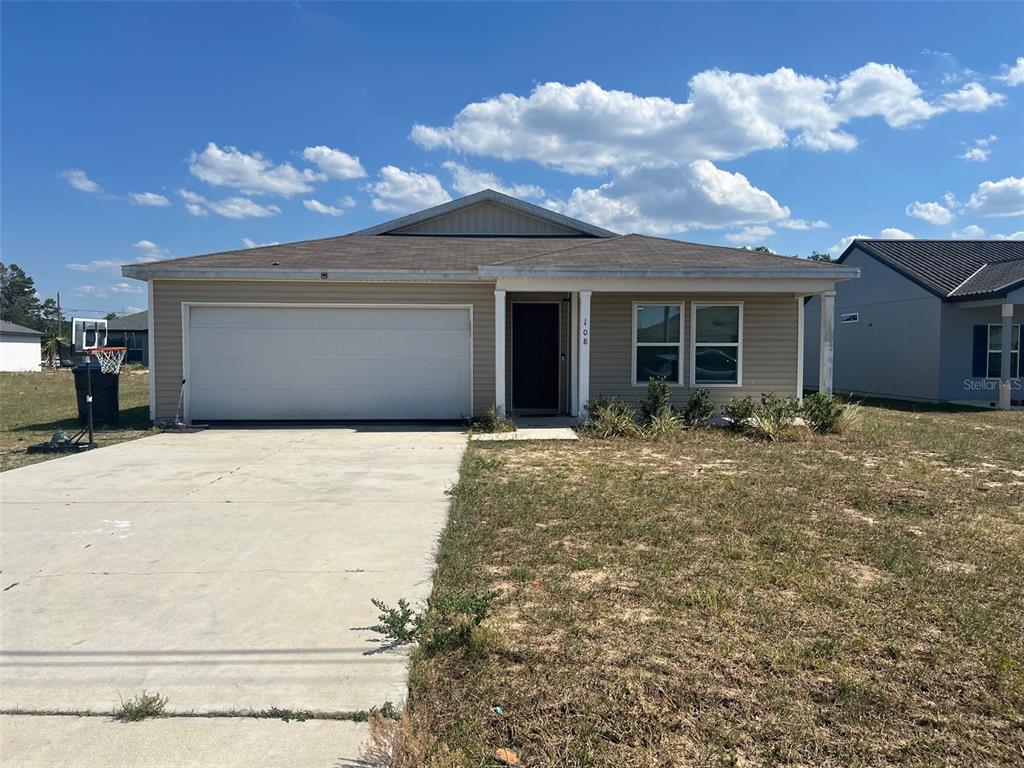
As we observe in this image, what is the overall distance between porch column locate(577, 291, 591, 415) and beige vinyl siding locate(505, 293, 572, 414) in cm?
125

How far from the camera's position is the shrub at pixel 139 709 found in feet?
8.98

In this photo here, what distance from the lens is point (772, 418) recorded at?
34.6 feet

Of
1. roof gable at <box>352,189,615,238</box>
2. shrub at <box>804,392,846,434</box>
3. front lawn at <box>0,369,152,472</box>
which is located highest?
roof gable at <box>352,189,615,238</box>

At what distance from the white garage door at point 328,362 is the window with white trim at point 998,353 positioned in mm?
14194

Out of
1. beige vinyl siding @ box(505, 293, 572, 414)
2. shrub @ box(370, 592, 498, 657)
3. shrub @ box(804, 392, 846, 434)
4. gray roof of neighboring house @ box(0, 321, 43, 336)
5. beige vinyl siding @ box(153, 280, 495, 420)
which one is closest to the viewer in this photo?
shrub @ box(370, 592, 498, 657)

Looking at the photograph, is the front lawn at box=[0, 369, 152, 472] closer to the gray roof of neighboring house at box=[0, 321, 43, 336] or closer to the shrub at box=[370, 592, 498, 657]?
the shrub at box=[370, 592, 498, 657]

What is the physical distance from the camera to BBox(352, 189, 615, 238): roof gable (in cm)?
1588

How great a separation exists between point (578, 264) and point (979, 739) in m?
9.35

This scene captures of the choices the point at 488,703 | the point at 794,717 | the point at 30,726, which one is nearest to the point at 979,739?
the point at 794,717

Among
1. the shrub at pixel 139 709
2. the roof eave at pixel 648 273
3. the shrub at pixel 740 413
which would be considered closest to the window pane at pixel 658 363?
the shrub at pixel 740 413

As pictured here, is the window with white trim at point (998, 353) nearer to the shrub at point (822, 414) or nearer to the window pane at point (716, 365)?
the window pane at point (716, 365)

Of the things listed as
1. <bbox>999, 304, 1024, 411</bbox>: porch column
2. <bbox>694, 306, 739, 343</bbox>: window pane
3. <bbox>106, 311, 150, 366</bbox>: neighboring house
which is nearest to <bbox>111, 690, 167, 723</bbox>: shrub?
<bbox>694, 306, 739, 343</bbox>: window pane

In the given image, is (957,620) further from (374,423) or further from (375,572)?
(374,423)

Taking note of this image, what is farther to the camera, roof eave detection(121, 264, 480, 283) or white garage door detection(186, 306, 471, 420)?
white garage door detection(186, 306, 471, 420)
